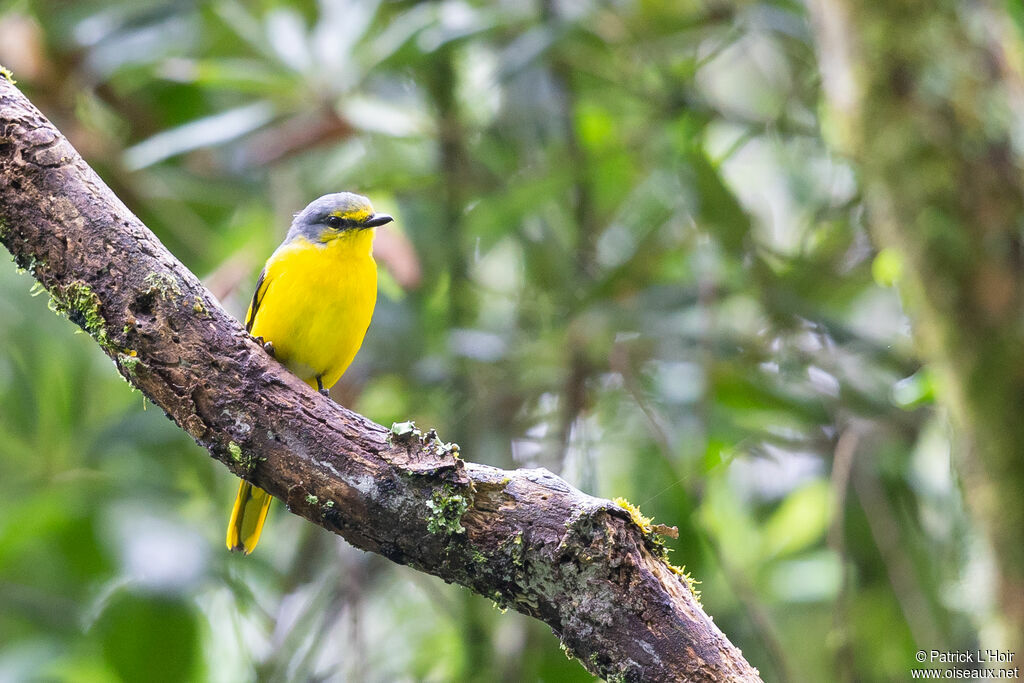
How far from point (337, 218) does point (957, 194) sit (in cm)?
239

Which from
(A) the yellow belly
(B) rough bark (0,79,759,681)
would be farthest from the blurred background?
(B) rough bark (0,79,759,681)

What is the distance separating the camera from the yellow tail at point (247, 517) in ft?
11.2

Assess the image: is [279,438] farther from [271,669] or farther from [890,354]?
[890,354]

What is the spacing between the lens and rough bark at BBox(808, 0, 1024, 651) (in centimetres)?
321

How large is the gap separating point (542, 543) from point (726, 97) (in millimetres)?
6261

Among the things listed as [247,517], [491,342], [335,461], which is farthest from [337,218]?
[335,461]

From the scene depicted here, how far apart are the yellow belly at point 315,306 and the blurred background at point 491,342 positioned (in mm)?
879

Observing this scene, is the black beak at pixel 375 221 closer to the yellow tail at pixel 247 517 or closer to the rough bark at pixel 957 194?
the yellow tail at pixel 247 517

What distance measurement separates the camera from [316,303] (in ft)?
11.4

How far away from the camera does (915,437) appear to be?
5.19 m

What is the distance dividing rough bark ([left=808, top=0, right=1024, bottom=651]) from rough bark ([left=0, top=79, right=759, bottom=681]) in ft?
5.78

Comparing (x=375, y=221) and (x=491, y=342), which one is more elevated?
(x=491, y=342)

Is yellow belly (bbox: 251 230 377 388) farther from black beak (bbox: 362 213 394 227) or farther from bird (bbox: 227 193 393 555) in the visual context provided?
black beak (bbox: 362 213 394 227)

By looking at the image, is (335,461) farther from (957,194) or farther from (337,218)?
(957,194)
